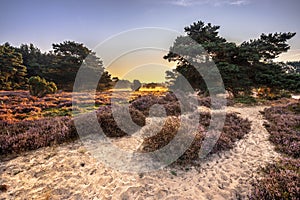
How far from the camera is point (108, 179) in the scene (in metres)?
3.85

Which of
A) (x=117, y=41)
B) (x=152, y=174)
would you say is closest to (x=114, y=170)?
(x=152, y=174)

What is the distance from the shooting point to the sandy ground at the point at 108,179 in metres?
3.40

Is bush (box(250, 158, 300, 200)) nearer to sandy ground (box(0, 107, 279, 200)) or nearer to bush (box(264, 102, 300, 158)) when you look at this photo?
sandy ground (box(0, 107, 279, 200))

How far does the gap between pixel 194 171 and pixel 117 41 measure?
281 inches

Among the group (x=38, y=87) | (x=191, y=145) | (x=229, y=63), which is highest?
(x=229, y=63)

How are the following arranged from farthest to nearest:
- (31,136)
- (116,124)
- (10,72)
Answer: (10,72) < (116,124) < (31,136)

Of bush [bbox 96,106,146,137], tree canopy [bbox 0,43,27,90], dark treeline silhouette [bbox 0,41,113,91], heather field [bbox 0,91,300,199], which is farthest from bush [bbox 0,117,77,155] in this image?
tree canopy [bbox 0,43,27,90]

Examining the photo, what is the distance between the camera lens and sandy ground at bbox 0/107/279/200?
340 cm

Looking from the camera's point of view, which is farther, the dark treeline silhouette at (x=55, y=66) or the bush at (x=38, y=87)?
the dark treeline silhouette at (x=55, y=66)

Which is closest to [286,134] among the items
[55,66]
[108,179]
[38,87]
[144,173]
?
[144,173]

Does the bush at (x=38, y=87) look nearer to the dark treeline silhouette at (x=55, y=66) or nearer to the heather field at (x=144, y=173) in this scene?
the heather field at (x=144, y=173)

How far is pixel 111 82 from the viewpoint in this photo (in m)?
37.8

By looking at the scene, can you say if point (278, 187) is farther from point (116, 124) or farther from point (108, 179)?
point (116, 124)

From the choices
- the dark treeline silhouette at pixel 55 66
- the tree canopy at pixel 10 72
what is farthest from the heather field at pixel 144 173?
the tree canopy at pixel 10 72
